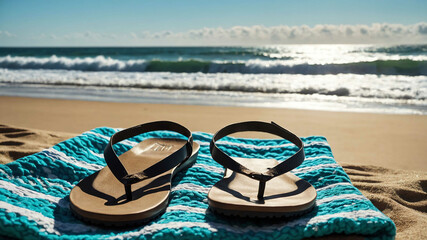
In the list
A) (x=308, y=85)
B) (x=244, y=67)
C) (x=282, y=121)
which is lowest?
(x=282, y=121)

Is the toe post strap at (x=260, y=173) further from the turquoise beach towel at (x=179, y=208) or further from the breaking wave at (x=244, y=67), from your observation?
the breaking wave at (x=244, y=67)

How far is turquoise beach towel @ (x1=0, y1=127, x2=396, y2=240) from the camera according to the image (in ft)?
3.06

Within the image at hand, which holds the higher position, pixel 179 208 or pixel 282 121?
pixel 179 208

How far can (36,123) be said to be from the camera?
11.1 ft

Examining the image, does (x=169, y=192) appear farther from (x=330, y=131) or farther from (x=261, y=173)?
(x=330, y=131)

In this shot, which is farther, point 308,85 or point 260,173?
point 308,85

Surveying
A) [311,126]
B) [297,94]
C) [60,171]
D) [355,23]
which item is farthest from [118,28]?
[60,171]

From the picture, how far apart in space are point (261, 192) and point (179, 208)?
261 millimetres

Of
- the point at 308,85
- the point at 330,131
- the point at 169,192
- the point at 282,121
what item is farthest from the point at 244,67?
the point at 169,192

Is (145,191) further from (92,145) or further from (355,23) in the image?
(355,23)

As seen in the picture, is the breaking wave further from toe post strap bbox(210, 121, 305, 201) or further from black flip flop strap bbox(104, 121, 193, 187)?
black flip flop strap bbox(104, 121, 193, 187)

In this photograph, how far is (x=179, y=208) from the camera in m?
1.10

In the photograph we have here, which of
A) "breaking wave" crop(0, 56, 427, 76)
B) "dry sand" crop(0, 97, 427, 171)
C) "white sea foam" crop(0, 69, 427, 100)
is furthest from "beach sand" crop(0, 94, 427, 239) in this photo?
"breaking wave" crop(0, 56, 427, 76)

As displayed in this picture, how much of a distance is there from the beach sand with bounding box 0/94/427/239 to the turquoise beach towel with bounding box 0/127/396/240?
0.30 m
